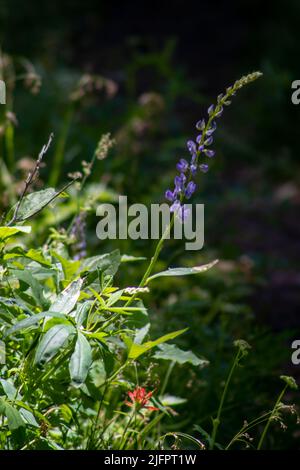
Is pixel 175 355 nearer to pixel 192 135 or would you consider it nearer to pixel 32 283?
pixel 32 283

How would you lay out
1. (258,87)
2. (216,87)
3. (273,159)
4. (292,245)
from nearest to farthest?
(292,245)
(273,159)
(258,87)
(216,87)

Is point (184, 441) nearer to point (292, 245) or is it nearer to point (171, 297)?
point (171, 297)

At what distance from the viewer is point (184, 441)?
244 cm

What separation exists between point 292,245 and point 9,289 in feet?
11.0

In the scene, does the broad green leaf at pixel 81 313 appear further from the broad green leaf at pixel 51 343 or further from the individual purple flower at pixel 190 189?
the individual purple flower at pixel 190 189

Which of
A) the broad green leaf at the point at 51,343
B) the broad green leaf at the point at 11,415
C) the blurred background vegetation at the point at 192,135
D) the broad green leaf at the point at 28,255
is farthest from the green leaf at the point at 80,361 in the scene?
the blurred background vegetation at the point at 192,135

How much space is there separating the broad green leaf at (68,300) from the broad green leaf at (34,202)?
20 centimetres

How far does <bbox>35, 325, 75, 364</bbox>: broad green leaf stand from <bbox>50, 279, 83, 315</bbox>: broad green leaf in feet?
0.30

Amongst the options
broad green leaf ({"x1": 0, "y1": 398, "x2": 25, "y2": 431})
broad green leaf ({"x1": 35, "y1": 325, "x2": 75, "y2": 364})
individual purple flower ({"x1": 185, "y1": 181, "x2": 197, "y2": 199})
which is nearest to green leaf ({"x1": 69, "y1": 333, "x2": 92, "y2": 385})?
broad green leaf ({"x1": 35, "y1": 325, "x2": 75, "y2": 364})

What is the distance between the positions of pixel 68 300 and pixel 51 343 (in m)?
0.17

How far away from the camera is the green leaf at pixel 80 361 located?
1471 millimetres

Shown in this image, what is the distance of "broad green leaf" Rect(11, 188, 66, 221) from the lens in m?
1.71
